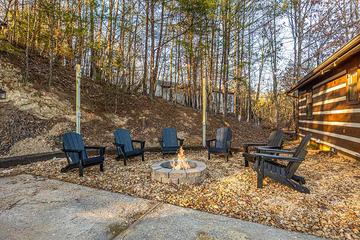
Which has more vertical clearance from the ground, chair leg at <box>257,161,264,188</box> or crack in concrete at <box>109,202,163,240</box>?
chair leg at <box>257,161,264,188</box>

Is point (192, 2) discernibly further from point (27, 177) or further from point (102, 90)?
point (27, 177)

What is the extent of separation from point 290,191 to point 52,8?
8698 millimetres

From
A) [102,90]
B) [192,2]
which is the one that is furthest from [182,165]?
[192,2]

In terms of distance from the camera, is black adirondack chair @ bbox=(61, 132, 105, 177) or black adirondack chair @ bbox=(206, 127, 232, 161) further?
black adirondack chair @ bbox=(206, 127, 232, 161)

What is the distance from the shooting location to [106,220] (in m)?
2.42

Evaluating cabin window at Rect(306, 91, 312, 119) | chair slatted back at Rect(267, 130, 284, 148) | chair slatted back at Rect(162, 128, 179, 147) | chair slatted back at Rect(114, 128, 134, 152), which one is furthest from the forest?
chair slatted back at Rect(114, 128, 134, 152)

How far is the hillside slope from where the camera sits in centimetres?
625

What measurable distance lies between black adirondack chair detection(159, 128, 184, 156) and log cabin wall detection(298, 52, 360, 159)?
425cm

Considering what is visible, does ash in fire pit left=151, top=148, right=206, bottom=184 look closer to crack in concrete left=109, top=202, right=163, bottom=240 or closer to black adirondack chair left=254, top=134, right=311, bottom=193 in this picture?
crack in concrete left=109, top=202, right=163, bottom=240

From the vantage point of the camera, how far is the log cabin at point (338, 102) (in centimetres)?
513

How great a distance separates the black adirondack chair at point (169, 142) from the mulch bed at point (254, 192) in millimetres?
844

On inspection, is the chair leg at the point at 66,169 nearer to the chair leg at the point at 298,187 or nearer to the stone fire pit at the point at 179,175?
the stone fire pit at the point at 179,175

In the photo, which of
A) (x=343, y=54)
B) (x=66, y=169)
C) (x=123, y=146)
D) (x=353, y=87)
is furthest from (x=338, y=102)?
(x=66, y=169)

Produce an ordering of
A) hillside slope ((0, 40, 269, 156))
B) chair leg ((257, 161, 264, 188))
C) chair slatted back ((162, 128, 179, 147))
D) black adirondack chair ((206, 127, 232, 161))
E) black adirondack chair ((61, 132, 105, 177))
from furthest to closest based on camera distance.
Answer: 1. hillside slope ((0, 40, 269, 156))
2. chair slatted back ((162, 128, 179, 147))
3. black adirondack chair ((206, 127, 232, 161))
4. black adirondack chair ((61, 132, 105, 177))
5. chair leg ((257, 161, 264, 188))
